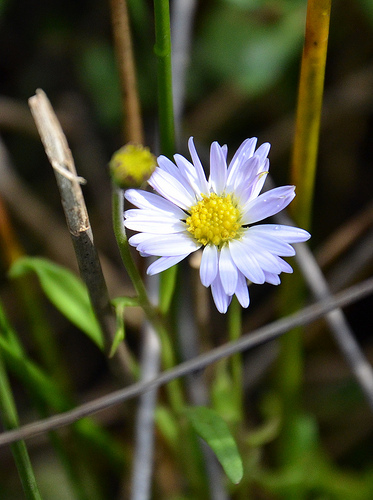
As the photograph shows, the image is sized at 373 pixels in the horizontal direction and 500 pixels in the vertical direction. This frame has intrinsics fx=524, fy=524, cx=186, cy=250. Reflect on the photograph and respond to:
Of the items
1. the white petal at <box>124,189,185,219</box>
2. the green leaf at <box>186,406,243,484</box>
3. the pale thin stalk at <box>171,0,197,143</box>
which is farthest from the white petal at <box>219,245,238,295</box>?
the pale thin stalk at <box>171,0,197,143</box>

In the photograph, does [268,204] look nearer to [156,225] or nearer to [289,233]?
[289,233]

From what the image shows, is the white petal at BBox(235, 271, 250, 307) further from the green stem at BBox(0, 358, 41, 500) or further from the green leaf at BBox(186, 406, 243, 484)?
the green stem at BBox(0, 358, 41, 500)

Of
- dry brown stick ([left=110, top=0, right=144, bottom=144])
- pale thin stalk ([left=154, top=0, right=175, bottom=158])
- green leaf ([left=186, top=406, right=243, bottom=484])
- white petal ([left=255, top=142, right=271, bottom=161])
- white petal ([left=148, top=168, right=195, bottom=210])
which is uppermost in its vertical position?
dry brown stick ([left=110, top=0, right=144, bottom=144])

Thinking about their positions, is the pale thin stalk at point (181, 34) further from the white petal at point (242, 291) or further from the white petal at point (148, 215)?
the white petal at point (242, 291)

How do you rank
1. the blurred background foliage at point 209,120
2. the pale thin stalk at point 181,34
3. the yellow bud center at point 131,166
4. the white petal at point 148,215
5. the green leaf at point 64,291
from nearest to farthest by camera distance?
1. the yellow bud center at point 131,166
2. the white petal at point 148,215
3. the green leaf at point 64,291
4. the pale thin stalk at point 181,34
5. the blurred background foliage at point 209,120

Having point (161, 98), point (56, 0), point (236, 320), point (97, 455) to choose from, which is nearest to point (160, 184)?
point (161, 98)

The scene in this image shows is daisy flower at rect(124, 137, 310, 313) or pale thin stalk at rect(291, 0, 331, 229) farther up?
pale thin stalk at rect(291, 0, 331, 229)

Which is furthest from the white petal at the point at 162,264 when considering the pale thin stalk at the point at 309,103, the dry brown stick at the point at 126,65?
the dry brown stick at the point at 126,65
